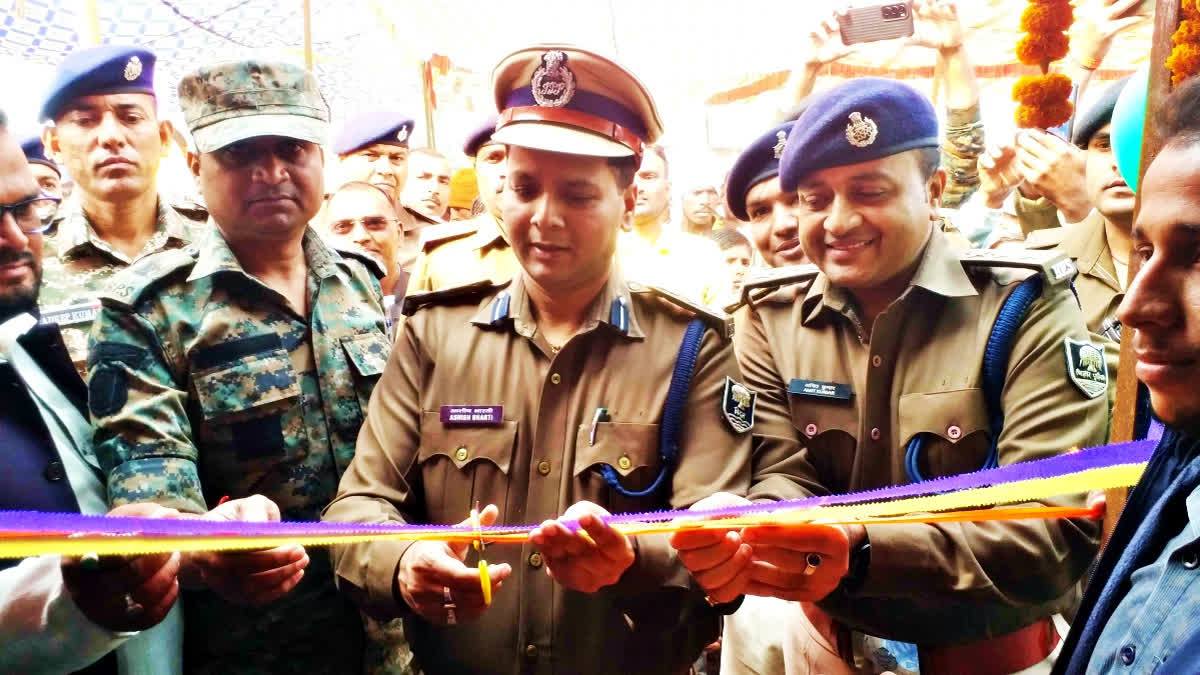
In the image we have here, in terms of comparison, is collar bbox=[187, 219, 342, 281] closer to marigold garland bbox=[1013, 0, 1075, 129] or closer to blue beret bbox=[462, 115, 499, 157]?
blue beret bbox=[462, 115, 499, 157]

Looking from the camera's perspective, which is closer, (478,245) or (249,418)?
(249,418)

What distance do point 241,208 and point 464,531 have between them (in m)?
1.27

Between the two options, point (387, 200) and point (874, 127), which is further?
point (387, 200)

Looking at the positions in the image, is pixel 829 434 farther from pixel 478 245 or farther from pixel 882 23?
pixel 478 245

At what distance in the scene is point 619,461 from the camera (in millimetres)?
2053

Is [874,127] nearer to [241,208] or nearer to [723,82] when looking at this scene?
[241,208]

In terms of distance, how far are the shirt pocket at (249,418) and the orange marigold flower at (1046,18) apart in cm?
253

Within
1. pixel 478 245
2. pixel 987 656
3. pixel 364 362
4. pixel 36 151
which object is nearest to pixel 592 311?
pixel 364 362

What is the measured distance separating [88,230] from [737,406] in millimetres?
2572

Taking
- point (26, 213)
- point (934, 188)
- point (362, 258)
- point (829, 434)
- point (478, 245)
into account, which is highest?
point (26, 213)

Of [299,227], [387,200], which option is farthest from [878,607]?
[387,200]

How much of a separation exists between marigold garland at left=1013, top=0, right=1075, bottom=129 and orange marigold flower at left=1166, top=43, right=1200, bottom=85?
115 cm

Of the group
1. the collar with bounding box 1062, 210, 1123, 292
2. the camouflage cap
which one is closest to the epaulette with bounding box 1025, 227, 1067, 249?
the collar with bounding box 1062, 210, 1123, 292

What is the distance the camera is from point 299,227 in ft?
8.18
